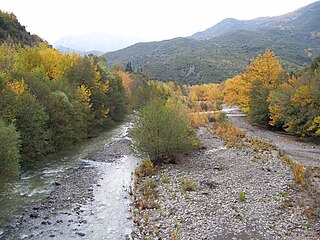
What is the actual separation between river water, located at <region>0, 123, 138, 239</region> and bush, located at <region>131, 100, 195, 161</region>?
2.99m

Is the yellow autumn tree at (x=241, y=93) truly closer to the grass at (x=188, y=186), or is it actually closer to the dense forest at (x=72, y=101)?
the dense forest at (x=72, y=101)

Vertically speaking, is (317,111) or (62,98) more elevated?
(62,98)

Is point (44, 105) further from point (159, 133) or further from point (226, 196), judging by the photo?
point (226, 196)

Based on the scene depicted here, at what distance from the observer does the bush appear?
32938 millimetres

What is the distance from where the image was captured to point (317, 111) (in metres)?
40.0

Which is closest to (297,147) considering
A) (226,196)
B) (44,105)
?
(226,196)

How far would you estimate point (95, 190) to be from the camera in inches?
1053

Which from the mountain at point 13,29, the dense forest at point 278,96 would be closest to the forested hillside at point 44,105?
the dense forest at point 278,96

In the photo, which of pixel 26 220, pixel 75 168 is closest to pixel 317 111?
pixel 75 168

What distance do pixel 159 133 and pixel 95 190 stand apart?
9.37 metres

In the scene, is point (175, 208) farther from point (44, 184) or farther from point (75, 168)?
point (75, 168)

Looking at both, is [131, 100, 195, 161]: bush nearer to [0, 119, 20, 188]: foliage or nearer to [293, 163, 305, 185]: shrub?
[293, 163, 305, 185]: shrub

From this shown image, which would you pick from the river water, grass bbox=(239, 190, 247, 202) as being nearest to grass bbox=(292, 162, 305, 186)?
grass bbox=(239, 190, 247, 202)

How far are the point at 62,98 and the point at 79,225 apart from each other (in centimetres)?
2153
